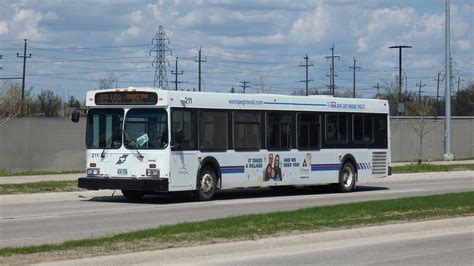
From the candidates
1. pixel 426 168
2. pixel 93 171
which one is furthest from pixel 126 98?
pixel 426 168

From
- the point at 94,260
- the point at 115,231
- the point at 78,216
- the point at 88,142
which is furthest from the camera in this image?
the point at 88,142

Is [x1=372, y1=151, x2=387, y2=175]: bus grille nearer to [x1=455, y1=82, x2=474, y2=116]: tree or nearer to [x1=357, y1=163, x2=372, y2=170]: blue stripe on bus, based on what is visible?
[x1=357, y1=163, x2=372, y2=170]: blue stripe on bus

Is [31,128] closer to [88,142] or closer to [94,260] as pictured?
[88,142]

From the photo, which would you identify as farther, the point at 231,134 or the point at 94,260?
the point at 231,134

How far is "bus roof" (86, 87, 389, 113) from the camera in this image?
19.7 m

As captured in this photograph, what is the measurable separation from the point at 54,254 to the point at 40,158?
2478 cm

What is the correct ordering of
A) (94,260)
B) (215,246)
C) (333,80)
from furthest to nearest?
(333,80)
(215,246)
(94,260)

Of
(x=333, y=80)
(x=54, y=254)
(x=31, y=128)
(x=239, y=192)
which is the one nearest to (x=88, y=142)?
(x=239, y=192)

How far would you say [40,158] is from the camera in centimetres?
3394

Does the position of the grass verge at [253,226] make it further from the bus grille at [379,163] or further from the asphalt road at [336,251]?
the bus grille at [379,163]

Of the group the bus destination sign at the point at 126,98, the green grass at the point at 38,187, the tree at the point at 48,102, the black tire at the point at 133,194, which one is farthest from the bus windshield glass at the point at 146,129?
the tree at the point at 48,102

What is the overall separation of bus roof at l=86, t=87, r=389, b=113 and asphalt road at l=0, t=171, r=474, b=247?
2.62 meters

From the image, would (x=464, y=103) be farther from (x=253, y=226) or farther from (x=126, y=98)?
(x=253, y=226)

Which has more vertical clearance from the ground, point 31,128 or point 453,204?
point 31,128
